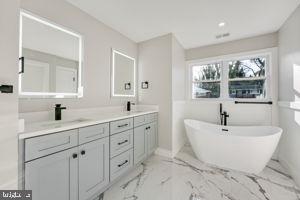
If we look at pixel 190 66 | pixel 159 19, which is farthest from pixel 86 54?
pixel 190 66

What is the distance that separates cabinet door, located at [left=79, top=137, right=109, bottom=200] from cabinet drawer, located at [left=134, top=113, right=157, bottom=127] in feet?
→ 2.09

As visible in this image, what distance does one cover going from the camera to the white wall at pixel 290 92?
74.7 inches

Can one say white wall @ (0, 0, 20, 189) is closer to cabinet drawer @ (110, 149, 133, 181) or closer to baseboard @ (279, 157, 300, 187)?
cabinet drawer @ (110, 149, 133, 181)

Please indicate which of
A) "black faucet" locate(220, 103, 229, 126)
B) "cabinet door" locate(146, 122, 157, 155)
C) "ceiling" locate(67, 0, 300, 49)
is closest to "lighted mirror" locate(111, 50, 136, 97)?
"ceiling" locate(67, 0, 300, 49)

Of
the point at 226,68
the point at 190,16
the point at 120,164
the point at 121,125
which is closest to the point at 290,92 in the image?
the point at 226,68

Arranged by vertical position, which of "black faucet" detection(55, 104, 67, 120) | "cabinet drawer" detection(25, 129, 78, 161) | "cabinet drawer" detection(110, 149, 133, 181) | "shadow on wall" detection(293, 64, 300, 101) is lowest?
"cabinet drawer" detection(110, 149, 133, 181)

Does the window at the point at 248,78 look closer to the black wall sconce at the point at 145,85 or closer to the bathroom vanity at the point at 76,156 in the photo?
the black wall sconce at the point at 145,85

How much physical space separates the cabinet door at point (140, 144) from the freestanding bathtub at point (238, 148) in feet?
2.83

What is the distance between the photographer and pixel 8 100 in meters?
0.93

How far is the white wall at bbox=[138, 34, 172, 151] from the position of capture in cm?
270

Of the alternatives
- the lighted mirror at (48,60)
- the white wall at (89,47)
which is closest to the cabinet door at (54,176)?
the white wall at (89,47)

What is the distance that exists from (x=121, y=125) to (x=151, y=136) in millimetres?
902

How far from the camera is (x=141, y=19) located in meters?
2.22

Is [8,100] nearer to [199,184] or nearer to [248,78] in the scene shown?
[199,184]
